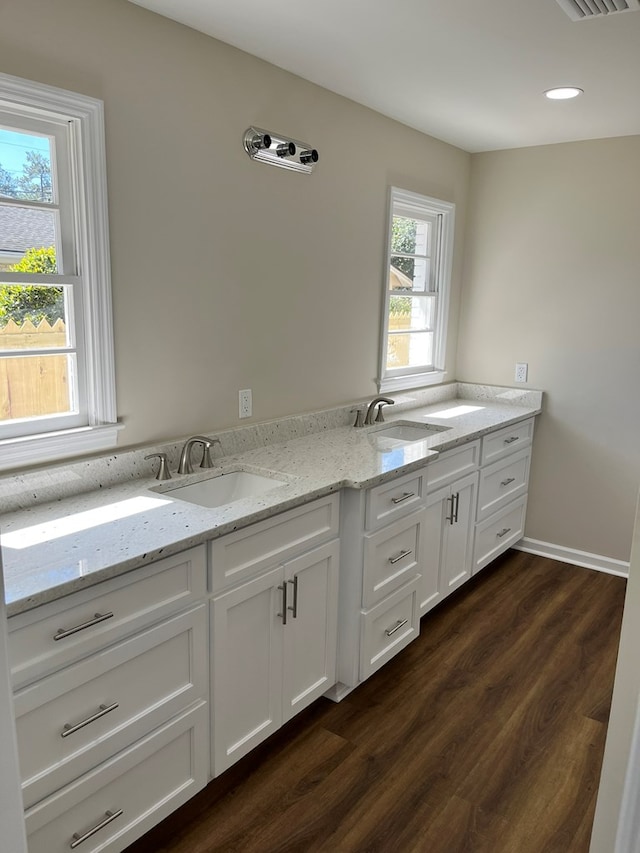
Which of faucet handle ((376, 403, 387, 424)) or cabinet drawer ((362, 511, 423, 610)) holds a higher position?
faucet handle ((376, 403, 387, 424))

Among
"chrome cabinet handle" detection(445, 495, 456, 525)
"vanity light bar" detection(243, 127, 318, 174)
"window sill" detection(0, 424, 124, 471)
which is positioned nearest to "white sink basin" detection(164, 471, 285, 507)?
"window sill" detection(0, 424, 124, 471)

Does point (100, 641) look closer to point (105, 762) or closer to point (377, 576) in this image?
point (105, 762)

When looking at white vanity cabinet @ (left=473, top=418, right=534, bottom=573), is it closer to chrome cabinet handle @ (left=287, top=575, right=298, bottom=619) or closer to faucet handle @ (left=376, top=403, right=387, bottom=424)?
faucet handle @ (left=376, top=403, right=387, bottom=424)

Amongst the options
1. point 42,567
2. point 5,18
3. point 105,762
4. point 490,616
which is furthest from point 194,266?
point 490,616

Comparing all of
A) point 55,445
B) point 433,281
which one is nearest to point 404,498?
point 55,445

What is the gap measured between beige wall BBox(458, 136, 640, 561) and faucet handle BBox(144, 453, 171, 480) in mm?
2528

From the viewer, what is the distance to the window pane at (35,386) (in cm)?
194

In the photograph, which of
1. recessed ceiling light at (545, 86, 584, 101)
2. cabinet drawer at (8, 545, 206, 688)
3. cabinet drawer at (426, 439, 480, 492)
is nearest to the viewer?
cabinet drawer at (8, 545, 206, 688)

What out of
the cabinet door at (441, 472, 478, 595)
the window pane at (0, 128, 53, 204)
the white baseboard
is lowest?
the white baseboard

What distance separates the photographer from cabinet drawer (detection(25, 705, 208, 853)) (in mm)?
1517

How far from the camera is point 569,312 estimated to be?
3773mm

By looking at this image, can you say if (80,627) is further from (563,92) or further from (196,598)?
(563,92)

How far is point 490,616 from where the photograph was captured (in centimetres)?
326

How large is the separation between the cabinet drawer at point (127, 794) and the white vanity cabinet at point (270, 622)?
9cm
